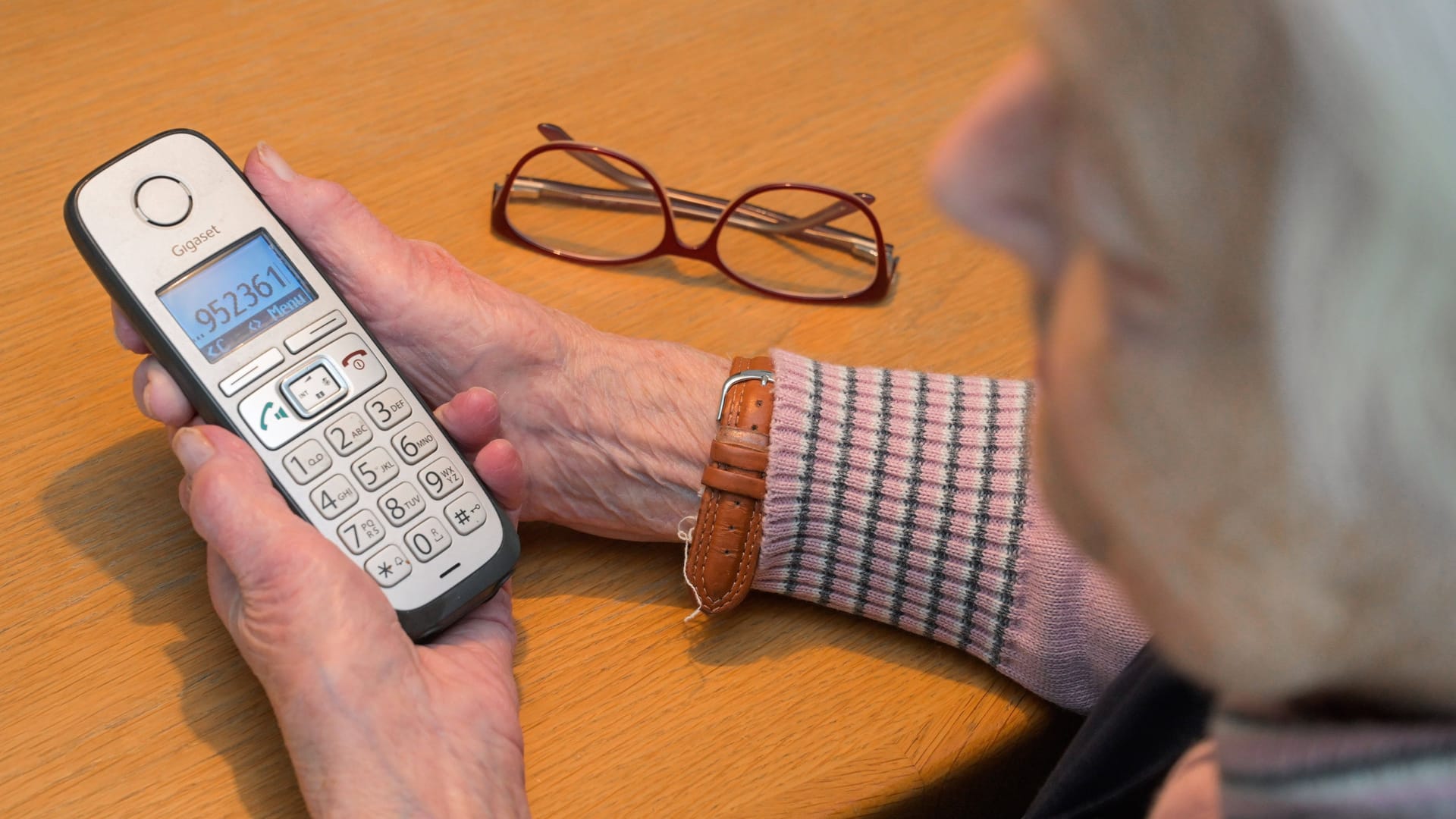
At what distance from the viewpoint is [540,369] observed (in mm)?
558

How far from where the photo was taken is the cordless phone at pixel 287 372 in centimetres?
45

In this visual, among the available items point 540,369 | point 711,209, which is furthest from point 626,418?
point 711,209

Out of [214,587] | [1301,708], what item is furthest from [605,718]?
[1301,708]

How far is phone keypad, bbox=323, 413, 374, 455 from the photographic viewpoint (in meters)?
0.47

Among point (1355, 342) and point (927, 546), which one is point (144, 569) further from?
point (1355, 342)

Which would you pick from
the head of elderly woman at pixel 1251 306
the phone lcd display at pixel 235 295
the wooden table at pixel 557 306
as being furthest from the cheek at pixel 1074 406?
the phone lcd display at pixel 235 295

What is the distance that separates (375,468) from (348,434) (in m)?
0.02

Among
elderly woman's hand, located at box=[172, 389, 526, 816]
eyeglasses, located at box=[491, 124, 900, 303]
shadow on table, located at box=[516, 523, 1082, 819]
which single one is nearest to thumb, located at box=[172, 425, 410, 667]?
elderly woman's hand, located at box=[172, 389, 526, 816]

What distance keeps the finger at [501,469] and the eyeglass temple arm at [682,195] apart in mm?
224

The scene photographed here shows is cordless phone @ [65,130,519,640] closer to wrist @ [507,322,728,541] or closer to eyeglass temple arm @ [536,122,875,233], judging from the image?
wrist @ [507,322,728,541]

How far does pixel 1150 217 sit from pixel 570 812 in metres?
0.35

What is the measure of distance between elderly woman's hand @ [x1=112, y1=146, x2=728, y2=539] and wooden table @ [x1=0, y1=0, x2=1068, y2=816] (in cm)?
3

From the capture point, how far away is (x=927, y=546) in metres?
0.52

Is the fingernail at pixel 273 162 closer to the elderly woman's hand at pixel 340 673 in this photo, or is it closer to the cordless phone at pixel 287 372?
the cordless phone at pixel 287 372
